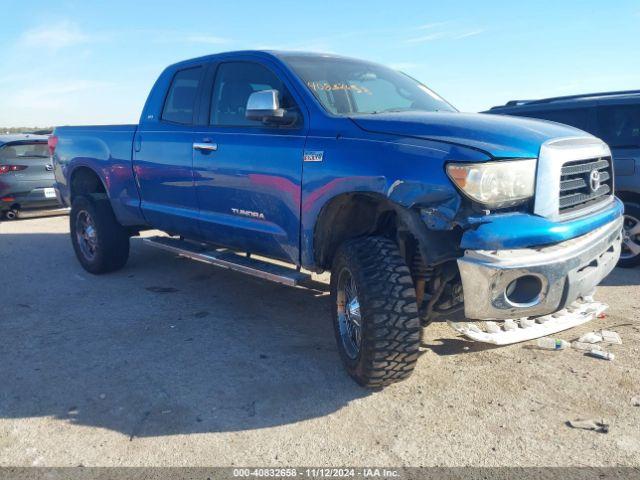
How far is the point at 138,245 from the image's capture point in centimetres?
814

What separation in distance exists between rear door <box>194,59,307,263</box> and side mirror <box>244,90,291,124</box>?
11 centimetres

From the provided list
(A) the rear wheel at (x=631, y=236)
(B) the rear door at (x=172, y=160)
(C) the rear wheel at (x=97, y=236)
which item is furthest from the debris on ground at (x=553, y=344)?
(C) the rear wheel at (x=97, y=236)

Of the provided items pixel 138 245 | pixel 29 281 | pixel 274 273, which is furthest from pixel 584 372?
pixel 138 245

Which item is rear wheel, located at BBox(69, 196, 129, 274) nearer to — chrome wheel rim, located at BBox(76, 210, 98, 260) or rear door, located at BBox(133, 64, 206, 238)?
chrome wheel rim, located at BBox(76, 210, 98, 260)

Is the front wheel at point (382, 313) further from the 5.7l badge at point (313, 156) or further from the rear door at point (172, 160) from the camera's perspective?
the rear door at point (172, 160)

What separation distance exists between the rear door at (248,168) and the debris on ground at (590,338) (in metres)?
2.16

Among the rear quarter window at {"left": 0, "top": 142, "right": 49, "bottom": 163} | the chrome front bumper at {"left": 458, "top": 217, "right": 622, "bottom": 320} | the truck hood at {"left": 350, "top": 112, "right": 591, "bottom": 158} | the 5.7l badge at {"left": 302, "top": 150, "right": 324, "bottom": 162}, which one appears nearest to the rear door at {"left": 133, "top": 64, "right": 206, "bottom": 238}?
the 5.7l badge at {"left": 302, "top": 150, "right": 324, "bottom": 162}

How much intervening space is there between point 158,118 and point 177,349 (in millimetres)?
2382

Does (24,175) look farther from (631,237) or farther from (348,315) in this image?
(631,237)

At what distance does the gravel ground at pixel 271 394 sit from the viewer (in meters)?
2.90

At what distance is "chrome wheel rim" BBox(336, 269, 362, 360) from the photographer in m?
3.60

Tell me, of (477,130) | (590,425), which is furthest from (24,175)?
(590,425)

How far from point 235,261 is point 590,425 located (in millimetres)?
2732

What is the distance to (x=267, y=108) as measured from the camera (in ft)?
12.6
